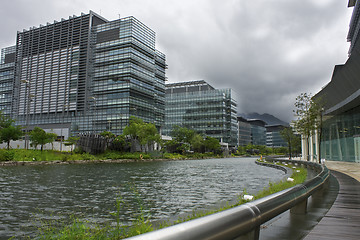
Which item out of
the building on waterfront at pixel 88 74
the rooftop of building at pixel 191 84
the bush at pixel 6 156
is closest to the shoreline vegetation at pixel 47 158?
the bush at pixel 6 156

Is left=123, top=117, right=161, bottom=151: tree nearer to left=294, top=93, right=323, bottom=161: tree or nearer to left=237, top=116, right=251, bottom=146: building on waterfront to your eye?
left=294, top=93, right=323, bottom=161: tree

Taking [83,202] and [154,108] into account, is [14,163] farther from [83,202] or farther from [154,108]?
[154,108]

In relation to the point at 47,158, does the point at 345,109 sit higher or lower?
higher

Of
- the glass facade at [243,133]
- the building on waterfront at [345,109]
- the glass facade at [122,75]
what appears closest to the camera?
the building on waterfront at [345,109]

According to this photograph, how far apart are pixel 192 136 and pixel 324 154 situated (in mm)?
53417

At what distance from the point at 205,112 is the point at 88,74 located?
66.4m

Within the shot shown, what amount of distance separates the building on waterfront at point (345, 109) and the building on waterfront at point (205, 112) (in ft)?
297

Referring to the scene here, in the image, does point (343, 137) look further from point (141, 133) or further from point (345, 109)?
point (141, 133)

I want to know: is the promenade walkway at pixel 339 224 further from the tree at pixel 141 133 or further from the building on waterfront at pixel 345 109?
the tree at pixel 141 133

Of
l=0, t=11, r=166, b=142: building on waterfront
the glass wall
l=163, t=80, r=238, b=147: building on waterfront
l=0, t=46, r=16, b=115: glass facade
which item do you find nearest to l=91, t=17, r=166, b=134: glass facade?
l=0, t=11, r=166, b=142: building on waterfront

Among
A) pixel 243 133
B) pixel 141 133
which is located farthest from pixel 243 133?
pixel 141 133

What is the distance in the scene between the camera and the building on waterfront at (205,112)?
14462 centimetres

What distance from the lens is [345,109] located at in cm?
4238

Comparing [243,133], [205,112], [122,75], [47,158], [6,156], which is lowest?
[47,158]
